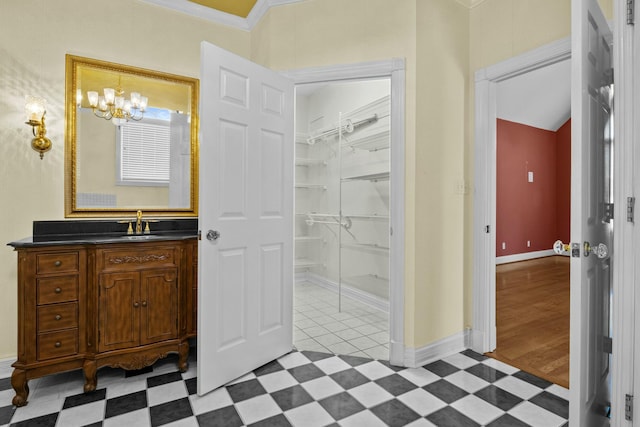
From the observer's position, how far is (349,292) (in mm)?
4355

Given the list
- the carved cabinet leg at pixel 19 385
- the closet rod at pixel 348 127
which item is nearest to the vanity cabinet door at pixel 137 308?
the carved cabinet leg at pixel 19 385

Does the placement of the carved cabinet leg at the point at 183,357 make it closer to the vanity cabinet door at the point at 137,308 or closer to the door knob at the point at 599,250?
the vanity cabinet door at the point at 137,308

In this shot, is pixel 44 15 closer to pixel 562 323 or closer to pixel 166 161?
pixel 166 161

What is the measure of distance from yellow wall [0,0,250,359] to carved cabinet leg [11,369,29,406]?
0.60 m

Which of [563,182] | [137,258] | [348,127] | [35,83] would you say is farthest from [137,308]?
[563,182]

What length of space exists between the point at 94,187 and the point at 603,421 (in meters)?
3.50

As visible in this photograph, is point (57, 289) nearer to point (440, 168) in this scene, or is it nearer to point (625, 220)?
point (440, 168)

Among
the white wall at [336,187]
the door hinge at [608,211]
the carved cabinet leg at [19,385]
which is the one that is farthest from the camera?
the white wall at [336,187]

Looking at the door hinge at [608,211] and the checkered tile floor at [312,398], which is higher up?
the door hinge at [608,211]

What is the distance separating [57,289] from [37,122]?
118 cm

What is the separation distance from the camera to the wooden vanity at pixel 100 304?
1962 millimetres

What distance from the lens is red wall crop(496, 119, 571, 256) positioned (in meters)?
6.36

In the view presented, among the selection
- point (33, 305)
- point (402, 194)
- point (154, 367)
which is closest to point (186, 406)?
point (154, 367)

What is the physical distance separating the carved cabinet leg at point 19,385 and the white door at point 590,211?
111 inches
